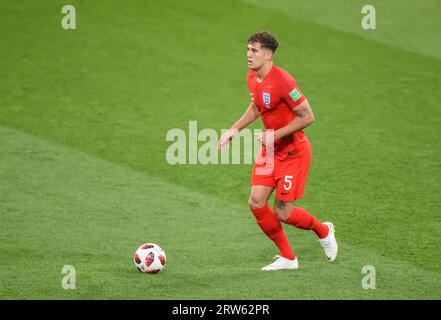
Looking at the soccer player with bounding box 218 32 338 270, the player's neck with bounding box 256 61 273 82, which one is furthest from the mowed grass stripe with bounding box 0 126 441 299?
the player's neck with bounding box 256 61 273 82

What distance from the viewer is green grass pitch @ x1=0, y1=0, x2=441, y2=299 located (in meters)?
7.32

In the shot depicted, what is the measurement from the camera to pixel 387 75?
13758 millimetres

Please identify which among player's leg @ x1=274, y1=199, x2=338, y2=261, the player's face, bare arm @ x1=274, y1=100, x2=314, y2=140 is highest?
the player's face

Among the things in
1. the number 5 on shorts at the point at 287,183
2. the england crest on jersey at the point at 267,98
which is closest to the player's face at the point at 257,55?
the england crest on jersey at the point at 267,98

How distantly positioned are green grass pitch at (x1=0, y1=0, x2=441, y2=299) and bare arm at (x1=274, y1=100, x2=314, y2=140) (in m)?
1.26

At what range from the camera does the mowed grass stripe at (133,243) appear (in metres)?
6.83

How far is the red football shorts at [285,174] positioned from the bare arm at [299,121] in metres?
0.32

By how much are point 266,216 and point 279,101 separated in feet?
3.42

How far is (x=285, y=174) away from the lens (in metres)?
7.27

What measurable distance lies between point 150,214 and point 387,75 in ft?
20.6

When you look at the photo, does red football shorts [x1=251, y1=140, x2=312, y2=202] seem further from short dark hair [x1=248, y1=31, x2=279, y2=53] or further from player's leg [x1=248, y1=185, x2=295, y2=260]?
short dark hair [x1=248, y1=31, x2=279, y2=53]

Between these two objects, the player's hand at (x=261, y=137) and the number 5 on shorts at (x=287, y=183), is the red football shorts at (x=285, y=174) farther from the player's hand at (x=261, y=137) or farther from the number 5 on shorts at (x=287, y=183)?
the player's hand at (x=261, y=137)

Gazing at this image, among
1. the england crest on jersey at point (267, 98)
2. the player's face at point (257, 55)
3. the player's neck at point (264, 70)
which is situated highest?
the player's face at point (257, 55)

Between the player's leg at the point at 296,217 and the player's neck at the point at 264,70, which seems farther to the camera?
the player's leg at the point at 296,217
